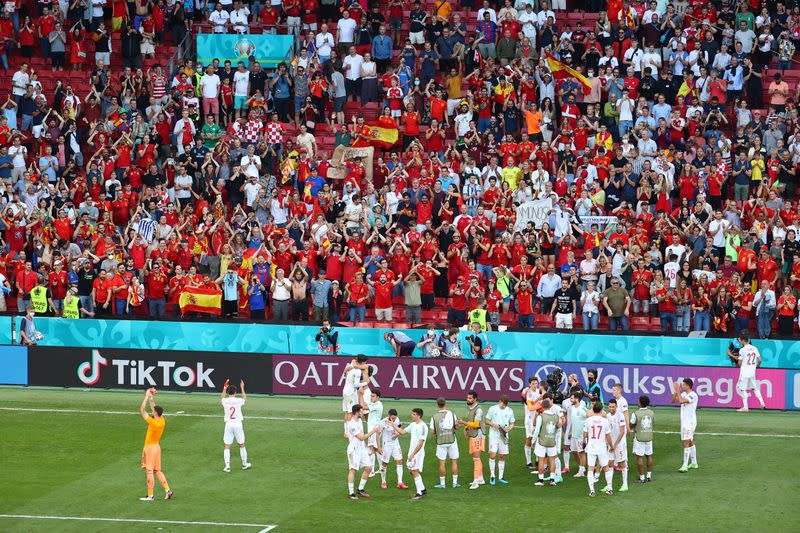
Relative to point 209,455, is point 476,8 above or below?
above

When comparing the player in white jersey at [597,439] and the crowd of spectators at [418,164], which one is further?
the crowd of spectators at [418,164]

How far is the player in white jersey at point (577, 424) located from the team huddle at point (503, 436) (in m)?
0.02

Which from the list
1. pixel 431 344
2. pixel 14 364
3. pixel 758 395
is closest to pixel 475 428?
pixel 431 344

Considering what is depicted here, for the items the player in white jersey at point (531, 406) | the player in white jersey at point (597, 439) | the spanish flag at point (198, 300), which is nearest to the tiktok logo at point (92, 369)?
the spanish flag at point (198, 300)

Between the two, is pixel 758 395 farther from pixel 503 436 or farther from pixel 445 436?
pixel 445 436

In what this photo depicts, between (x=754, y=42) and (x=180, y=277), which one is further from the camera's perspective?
(x=754, y=42)

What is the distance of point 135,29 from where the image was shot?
4781cm

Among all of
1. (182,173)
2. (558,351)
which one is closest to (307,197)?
(182,173)

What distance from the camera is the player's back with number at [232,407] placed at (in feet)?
93.8

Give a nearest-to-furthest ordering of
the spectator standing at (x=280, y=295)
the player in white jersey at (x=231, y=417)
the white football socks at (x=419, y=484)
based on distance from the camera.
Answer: the white football socks at (x=419, y=484) < the player in white jersey at (x=231, y=417) < the spectator standing at (x=280, y=295)

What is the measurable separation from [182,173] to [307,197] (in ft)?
12.9

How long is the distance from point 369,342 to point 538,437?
8713 millimetres

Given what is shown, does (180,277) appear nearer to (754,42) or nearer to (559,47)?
(559,47)

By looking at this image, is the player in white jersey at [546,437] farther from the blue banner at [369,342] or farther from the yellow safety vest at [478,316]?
the yellow safety vest at [478,316]
